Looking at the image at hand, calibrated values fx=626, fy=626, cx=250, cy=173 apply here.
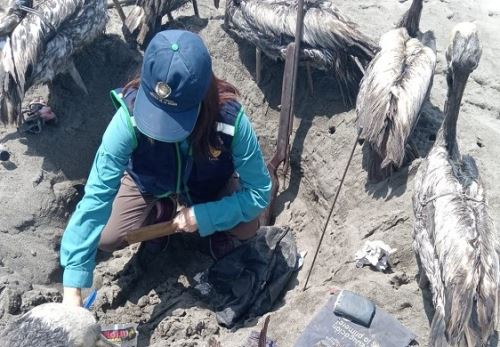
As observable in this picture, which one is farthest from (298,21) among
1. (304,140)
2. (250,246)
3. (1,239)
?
(1,239)

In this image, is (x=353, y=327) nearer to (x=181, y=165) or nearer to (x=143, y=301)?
(x=181, y=165)

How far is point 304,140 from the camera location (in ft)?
17.5

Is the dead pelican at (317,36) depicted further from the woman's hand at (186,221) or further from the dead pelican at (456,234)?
the woman's hand at (186,221)

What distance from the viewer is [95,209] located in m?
3.36

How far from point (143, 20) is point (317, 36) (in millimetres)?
1674

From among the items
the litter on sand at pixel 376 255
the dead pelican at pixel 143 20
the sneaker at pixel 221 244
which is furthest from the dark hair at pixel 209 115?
the dead pelican at pixel 143 20

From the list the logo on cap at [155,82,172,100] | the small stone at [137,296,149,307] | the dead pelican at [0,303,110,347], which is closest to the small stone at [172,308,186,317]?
the small stone at [137,296,149,307]

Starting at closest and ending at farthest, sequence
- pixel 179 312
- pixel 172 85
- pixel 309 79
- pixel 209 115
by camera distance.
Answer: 1. pixel 172 85
2. pixel 209 115
3. pixel 179 312
4. pixel 309 79

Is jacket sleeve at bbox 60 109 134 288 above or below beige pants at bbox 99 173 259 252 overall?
above

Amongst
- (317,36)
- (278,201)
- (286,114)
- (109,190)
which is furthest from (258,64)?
(109,190)

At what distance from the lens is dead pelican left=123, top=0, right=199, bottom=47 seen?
575cm

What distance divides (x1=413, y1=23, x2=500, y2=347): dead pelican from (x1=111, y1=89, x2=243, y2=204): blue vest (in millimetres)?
1256

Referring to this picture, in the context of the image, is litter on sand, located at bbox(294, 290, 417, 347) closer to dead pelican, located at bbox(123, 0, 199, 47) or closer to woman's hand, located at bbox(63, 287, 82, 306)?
woman's hand, located at bbox(63, 287, 82, 306)

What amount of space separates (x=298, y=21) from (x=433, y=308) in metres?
2.54
